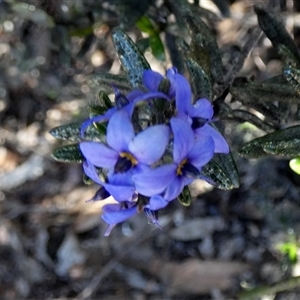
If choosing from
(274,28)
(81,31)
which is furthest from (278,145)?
(81,31)

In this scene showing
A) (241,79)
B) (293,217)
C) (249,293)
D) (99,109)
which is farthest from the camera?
(293,217)

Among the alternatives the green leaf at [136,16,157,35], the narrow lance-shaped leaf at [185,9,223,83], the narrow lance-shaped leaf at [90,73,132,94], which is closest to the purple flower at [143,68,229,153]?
the narrow lance-shaped leaf at [90,73,132,94]

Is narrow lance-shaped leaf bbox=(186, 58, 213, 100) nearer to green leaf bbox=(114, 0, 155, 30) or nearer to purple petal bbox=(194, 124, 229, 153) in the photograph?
purple petal bbox=(194, 124, 229, 153)

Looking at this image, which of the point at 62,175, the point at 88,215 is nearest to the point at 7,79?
the point at 62,175

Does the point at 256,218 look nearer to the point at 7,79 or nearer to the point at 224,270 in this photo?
the point at 224,270

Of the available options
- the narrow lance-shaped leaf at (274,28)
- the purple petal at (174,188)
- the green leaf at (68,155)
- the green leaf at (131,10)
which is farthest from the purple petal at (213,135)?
the green leaf at (131,10)

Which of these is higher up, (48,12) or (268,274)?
(48,12)
